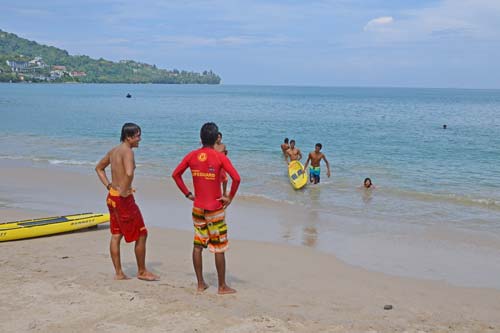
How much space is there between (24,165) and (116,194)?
46.1 feet

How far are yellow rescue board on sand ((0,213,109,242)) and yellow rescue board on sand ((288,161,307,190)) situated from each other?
671cm

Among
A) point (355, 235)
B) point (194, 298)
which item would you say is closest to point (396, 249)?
point (355, 235)

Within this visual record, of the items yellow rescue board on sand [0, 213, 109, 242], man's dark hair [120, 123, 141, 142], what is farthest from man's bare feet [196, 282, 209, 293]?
yellow rescue board on sand [0, 213, 109, 242]

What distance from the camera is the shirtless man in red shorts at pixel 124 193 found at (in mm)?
5953

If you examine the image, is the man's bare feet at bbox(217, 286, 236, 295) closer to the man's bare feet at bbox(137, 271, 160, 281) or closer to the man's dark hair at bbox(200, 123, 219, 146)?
the man's bare feet at bbox(137, 271, 160, 281)

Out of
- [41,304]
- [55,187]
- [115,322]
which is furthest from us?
[55,187]

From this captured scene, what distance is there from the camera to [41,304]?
216 inches

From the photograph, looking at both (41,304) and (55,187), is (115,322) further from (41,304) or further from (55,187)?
(55,187)

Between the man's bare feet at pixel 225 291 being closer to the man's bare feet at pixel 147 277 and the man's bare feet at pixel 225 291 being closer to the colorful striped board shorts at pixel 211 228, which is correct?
the colorful striped board shorts at pixel 211 228

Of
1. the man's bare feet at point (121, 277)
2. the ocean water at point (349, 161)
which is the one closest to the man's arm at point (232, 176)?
the man's bare feet at point (121, 277)

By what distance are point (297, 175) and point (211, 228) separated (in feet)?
32.5

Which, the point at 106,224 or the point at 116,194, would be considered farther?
the point at 106,224

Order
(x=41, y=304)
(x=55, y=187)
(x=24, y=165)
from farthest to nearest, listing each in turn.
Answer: (x=24, y=165)
(x=55, y=187)
(x=41, y=304)

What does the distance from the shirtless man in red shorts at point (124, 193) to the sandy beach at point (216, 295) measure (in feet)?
1.66
